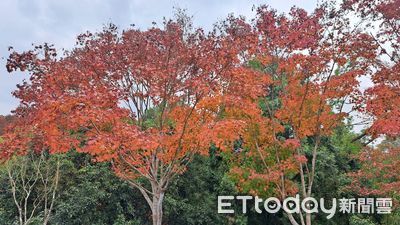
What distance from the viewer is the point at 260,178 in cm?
866

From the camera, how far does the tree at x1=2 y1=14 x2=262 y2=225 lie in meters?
6.24

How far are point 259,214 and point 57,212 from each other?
602cm

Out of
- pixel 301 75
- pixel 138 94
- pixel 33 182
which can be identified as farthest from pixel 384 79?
pixel 33 182

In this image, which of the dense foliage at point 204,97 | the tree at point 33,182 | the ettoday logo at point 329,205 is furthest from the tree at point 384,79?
the tree at point 33,182

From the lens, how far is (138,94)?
717 cm

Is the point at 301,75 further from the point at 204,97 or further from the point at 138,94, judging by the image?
the point at 138,94

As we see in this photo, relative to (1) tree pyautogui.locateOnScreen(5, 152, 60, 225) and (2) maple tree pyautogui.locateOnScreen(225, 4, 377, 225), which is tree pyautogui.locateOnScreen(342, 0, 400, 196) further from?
(1) tree pyautogui.locateOnScreen(5, 152, 60, 225)

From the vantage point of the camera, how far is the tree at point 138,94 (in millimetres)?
6242

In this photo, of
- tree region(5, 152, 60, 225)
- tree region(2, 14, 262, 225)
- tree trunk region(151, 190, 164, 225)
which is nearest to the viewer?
tree region(2, 14, 262, 225)

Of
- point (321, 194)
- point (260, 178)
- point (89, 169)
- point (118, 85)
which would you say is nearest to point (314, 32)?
point (260, 178)

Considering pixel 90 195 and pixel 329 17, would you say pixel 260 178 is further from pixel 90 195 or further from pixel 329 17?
pixel 90 195

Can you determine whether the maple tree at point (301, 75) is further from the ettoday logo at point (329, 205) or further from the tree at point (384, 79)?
the ettoday logo at point (329, 205)

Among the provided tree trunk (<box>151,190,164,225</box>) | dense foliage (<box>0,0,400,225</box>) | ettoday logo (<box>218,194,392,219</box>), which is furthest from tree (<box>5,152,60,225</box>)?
ettoday logo (<box>218,194,392,219</box>)

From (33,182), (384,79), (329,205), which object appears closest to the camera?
(384,79)
